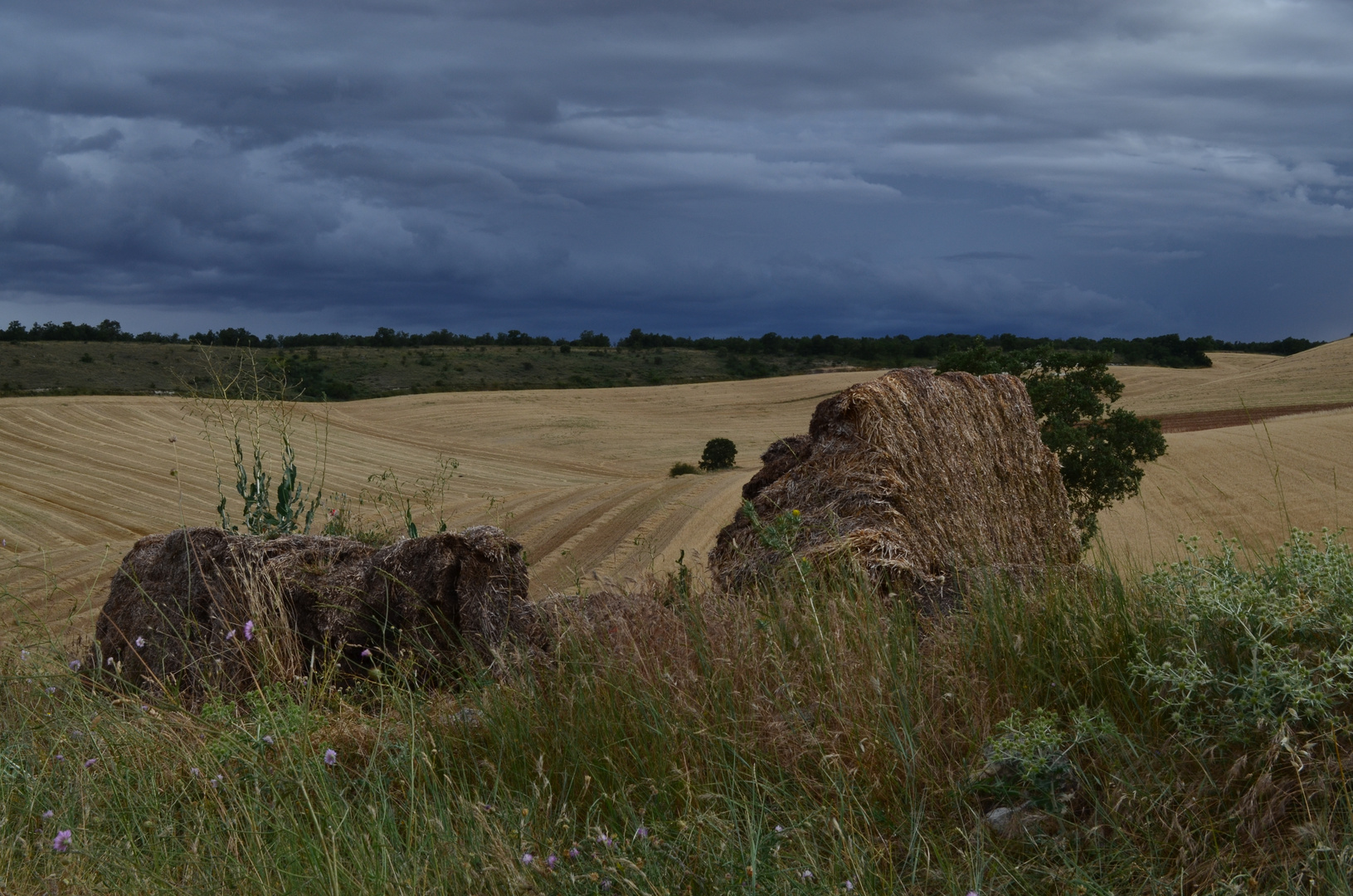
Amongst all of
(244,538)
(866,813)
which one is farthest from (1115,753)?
(244,538)

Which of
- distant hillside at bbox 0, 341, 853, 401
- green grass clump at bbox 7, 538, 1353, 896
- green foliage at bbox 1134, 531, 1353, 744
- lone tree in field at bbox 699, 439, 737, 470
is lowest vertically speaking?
lone tree in field at bbox 699, 439, 737, 470

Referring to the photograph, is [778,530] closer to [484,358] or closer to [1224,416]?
→ [1224,416]

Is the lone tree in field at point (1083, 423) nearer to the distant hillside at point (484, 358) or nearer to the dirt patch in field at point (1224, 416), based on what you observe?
the dirt patch in field at point (1224, 416)

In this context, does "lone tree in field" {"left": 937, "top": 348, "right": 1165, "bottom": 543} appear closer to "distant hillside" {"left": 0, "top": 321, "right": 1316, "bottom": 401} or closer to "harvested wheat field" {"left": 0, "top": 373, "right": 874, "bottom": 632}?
"harvested wheat field" {"left": 0, "top": 373, "right": 874, "bottom": 632}

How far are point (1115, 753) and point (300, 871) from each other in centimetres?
250

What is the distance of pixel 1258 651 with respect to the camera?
344 centimetres

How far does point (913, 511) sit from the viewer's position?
7.15m

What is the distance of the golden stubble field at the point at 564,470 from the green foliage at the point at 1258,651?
103 centimetres

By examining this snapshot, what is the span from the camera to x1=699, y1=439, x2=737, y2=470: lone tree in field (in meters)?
40.2

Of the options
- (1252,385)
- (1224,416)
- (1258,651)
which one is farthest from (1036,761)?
(1252,385)

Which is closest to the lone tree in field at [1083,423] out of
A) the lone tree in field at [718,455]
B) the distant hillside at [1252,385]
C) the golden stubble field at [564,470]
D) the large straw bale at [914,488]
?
the golden stubble field at [564,470]

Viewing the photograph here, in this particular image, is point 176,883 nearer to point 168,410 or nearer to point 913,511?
point 913,511

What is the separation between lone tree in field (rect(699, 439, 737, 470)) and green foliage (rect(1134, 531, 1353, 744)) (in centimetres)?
3626

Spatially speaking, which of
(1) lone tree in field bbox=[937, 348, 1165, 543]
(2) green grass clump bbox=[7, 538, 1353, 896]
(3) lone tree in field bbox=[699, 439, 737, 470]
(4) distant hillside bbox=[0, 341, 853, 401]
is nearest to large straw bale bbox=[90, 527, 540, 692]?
(2) green grass clump bbox=[7, 538, 1353, 896]
